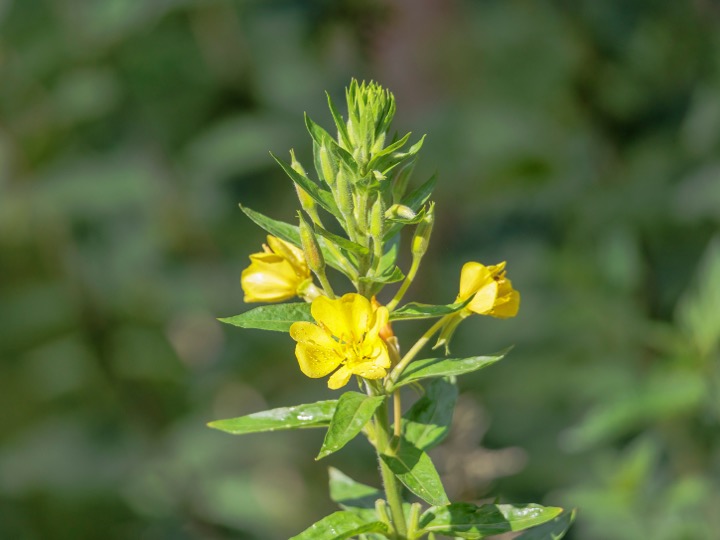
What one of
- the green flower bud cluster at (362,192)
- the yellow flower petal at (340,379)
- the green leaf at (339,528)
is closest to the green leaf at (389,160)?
the green flower bud cluster at (362,192)

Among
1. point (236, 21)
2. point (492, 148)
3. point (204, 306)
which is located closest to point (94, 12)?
point (236, 21)

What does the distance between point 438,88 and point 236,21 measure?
2.97ft

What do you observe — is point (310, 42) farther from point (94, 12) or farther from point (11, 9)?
point (11, 9)

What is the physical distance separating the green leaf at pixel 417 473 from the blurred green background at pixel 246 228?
149 centimetres

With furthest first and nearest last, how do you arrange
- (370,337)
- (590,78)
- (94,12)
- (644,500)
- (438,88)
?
(438,88) → (94,12) → (590,78) → (644,500) → (370,337)

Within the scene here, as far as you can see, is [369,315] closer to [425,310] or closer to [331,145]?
[425,310]

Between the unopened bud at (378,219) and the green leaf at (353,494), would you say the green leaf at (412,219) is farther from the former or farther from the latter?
the green leaf at (353,494)

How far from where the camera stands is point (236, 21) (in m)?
3.26

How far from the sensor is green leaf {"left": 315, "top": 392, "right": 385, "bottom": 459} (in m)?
0.84

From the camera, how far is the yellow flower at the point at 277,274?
1.02 meters

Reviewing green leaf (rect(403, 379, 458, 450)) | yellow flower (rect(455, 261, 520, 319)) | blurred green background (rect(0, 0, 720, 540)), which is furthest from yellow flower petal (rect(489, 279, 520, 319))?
blurred green background (rect(0, 0, 720, 540))

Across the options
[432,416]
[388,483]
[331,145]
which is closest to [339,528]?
[388,483]

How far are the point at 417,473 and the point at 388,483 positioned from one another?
0.06m

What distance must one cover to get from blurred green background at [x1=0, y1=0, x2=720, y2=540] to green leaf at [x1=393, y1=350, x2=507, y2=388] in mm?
1496
